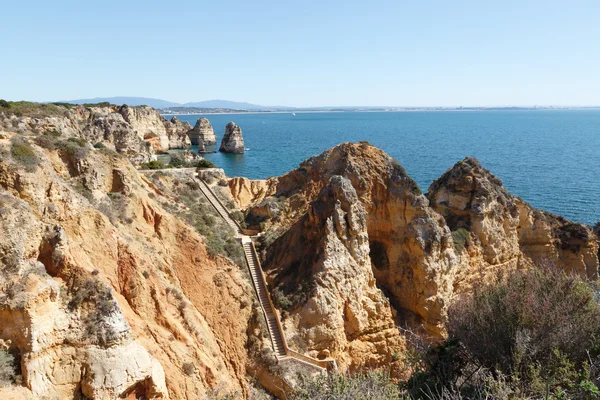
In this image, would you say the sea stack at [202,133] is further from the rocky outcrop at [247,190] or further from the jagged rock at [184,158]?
the rocky outcrop at [247,190]

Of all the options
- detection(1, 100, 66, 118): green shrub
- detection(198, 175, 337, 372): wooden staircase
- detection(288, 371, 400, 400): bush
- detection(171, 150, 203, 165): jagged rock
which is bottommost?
detection(198, 175, 337, 372): wooden staircase

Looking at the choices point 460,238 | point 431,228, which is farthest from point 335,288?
point 460,238

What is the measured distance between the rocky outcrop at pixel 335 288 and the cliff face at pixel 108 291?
280 cm

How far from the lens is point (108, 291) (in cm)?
1570

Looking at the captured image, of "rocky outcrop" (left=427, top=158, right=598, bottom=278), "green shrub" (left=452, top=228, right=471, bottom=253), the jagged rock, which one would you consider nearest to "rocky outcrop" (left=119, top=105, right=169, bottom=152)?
the jagged rock

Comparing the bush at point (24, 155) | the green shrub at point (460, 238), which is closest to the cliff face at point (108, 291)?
the bush at point (24, 155)

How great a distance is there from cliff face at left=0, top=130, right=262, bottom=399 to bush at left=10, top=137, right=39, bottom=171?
25 cm

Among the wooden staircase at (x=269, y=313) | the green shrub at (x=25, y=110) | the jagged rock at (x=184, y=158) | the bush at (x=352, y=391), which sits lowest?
the wooden staircase at (x=269, y=313)

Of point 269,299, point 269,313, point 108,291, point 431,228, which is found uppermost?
point 108,291

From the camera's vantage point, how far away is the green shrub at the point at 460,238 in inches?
1133

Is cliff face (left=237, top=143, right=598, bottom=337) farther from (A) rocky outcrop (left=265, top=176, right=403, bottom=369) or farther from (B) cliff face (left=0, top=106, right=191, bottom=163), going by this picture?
(B) cliff face (left=0, top=106, right=191, bottom=163)

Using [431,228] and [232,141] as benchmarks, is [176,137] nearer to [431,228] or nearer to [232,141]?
[232,141]

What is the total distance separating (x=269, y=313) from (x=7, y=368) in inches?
506

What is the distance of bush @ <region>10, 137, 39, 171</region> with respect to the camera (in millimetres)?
18109
